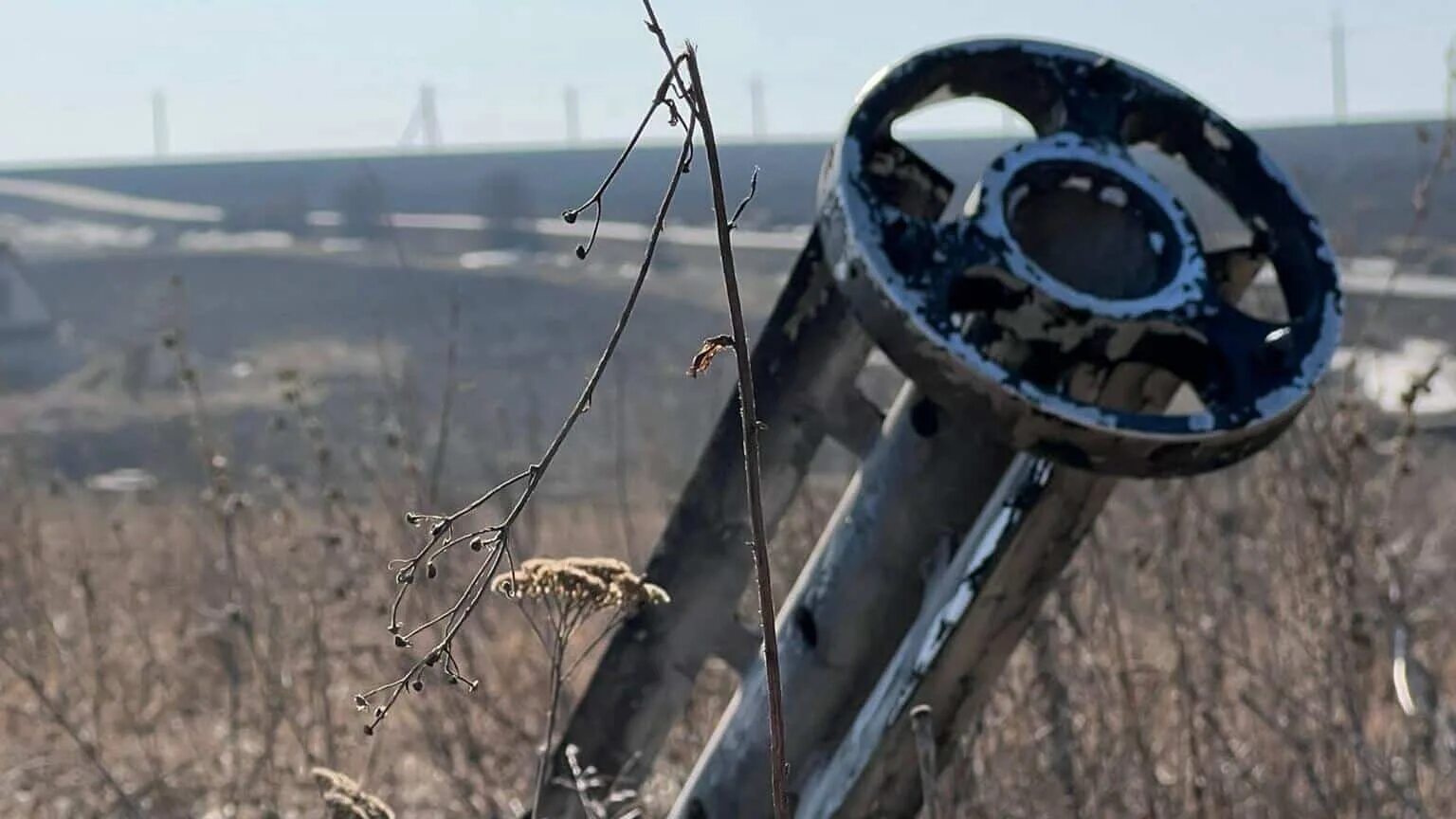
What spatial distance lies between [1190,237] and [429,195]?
48789mm

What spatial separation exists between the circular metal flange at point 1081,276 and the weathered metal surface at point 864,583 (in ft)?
0.64

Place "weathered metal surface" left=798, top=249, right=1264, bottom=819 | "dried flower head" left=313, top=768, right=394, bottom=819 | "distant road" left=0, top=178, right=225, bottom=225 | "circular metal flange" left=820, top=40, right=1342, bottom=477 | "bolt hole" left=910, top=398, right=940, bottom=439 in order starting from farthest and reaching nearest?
"distant road" left=0, top=178, right=225, bottom=225, "bolt hole" left=910, top=398, right=940, bottom=439, "weathered metal surface" left=798, top=249, right=1264, bottom=819, "circular metal flange" left=820, top=40, right=1342, bottom=477, "dried flower head" left=313, top=768, right=394, bottom=819

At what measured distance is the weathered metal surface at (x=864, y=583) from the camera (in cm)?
218

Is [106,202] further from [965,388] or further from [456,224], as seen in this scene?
[965,388]

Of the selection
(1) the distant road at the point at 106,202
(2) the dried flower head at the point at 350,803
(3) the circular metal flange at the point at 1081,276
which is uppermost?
(3) the circular metal flange at the point at 1081,276

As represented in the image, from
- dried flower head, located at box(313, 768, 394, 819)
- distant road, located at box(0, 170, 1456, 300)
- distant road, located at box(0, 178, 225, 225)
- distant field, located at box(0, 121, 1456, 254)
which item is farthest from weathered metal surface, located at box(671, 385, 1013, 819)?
distant road, located at box(0, 178, 225, 225)

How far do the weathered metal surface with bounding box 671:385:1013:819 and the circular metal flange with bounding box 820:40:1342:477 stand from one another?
0.64 feet

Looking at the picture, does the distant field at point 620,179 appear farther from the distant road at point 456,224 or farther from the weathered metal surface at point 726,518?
the weathered metal surface at point 726,518

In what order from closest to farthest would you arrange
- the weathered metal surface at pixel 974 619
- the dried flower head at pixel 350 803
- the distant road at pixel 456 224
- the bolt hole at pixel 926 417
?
the dried flower head at pixel 350 803 → the weathered metal surface at pixel 974 619 → the bolt hole at pixel 926 417 → the distant road at pixel 456 224

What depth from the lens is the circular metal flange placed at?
75.7 inches

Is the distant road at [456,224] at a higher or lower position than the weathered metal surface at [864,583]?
lower

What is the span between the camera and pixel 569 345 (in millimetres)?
28969

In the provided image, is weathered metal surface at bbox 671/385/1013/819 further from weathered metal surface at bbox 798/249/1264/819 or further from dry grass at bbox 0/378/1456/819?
dry grass at bbox 0/378/1456/819

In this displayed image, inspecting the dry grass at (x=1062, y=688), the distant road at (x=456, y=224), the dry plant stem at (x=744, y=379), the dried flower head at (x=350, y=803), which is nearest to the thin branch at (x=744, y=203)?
the dry plant stem at (x=744, y=379)
